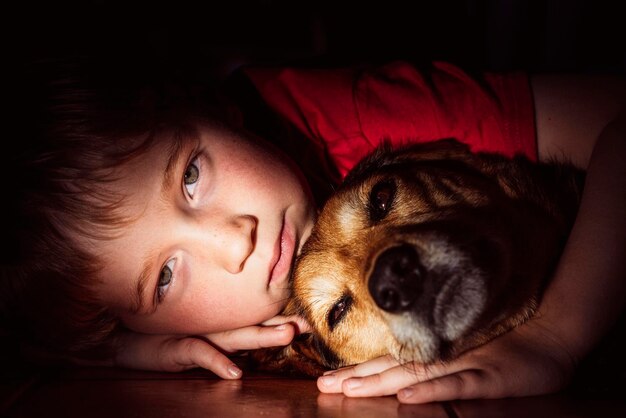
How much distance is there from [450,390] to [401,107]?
61.0 inches

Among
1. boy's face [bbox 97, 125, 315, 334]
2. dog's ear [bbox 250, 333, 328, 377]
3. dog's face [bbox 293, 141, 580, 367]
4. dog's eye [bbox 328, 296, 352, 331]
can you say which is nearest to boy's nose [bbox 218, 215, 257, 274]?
boy's face [bbox 97, 125, 315, 334]

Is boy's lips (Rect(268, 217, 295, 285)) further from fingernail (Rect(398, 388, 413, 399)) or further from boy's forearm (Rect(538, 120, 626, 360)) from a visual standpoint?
boy's forearm (Rect(538, 120, 626, 360))

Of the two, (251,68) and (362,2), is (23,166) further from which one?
(362,2)

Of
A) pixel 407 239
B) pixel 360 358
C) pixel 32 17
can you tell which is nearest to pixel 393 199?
pixel 407 239

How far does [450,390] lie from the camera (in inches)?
70.2

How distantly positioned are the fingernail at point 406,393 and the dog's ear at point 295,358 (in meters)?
0.68

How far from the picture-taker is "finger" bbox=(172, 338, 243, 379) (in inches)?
86.8

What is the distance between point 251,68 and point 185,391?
2190 mm

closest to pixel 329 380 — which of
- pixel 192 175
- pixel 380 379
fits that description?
pixel 380 379

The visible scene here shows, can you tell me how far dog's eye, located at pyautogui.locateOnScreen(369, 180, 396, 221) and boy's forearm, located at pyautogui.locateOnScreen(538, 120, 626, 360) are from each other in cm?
74

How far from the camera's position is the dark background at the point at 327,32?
268 centimetres

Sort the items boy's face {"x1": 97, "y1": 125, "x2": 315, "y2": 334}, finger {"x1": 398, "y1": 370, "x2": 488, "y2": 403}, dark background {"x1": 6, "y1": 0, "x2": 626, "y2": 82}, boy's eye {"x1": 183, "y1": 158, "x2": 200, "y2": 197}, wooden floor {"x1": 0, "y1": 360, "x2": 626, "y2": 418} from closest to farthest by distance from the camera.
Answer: wooden floor {"x1": 0, "y1": 360, "x2": 626, "y2": 418}
finger {"x1": 398, "y1": 370, "x2": 488, "y2": 403}
boy's face {"x1": 97, "y1": 125, "x2": 315, "y2": 334}
boy's eye {"x1": 183, "y1": 158, "x2": 200, "y2": 197}
dark background {"x1": 6, "y1": 0, "x2": 626, "y2": 82}

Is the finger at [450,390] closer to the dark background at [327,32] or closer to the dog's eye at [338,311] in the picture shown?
the dog's eye at [338,311]

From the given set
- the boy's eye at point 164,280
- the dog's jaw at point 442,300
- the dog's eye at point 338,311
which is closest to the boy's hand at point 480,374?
the dog's jaw at point 442,300
